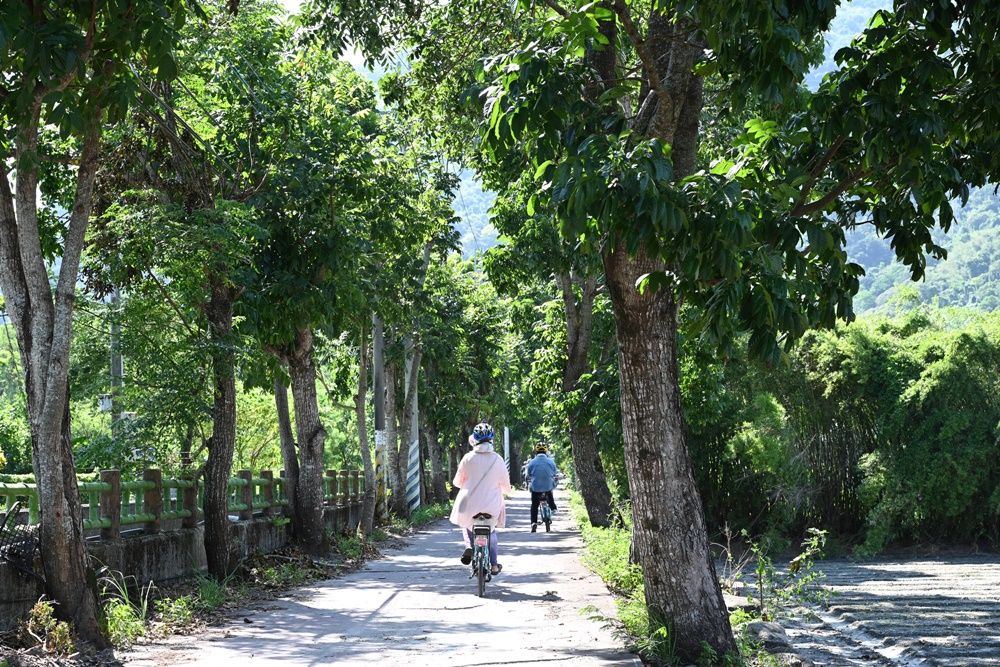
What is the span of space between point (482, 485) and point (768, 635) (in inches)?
165

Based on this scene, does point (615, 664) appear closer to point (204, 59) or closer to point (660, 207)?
point (660, 207)

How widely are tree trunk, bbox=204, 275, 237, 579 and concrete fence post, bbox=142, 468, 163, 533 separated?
1021mm

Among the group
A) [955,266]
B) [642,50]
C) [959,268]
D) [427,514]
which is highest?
[955,266]

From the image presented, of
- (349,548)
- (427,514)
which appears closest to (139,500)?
(349,548)

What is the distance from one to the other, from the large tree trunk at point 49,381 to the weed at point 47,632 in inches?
10.5

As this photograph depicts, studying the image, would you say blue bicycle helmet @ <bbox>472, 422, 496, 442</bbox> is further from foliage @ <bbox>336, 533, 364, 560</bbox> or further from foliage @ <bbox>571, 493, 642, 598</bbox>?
foliage @ <bbox>336, 533, 364, 560</bbox>

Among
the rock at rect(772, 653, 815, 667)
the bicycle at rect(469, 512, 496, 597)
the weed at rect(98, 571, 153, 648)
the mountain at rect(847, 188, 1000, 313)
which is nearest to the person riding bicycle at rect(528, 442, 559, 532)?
the bicycle at rect(469, 512, 496, 597)

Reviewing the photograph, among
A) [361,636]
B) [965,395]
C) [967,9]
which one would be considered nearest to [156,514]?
[361,636]

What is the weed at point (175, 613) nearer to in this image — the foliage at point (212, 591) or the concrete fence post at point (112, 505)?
the foliage at point (212, 591)

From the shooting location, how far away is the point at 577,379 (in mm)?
23031

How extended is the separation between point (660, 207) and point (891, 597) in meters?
11.4

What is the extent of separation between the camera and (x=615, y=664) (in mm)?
8172

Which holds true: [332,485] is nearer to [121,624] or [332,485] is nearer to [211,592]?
[211,592]

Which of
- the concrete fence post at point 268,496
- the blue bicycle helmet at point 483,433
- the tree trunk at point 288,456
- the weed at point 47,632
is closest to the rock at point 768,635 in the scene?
the blue bicycle helmet at point 483,433
